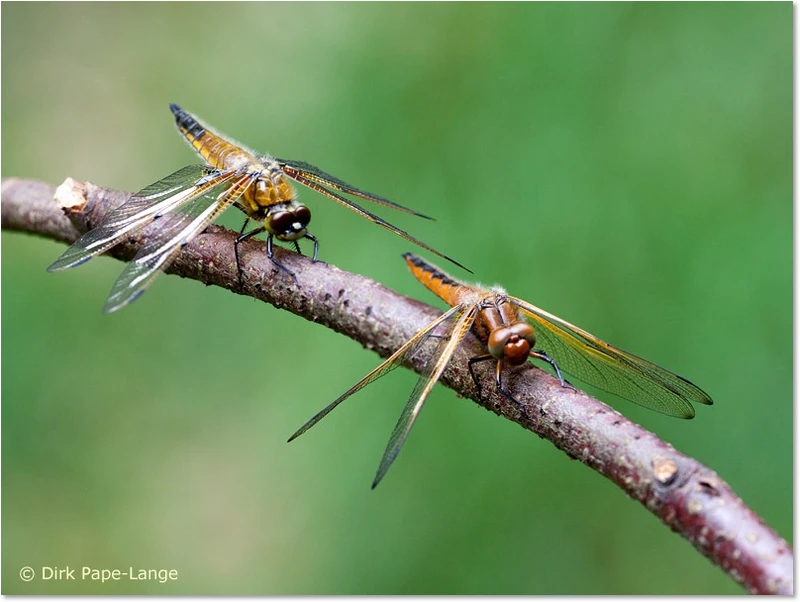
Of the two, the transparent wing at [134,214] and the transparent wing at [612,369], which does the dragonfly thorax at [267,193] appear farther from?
the transparent wing at [612,369]

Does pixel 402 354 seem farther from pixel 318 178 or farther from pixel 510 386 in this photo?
pixel 318 178

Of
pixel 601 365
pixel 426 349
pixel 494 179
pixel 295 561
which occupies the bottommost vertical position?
pixel 295 561

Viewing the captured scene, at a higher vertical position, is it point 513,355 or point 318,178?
point 318,178

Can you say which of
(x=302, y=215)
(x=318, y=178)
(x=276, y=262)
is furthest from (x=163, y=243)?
(x=318, y=178)

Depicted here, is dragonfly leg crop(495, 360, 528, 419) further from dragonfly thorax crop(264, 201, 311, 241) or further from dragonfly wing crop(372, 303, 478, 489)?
dragonfly thorax crop(264, 201, 311, 241)

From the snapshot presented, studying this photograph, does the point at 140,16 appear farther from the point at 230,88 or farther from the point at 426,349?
the point at 426,349

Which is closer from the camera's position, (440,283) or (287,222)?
(287,222)

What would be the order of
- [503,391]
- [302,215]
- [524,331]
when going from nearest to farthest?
[503,391], [524,331], [302,215]

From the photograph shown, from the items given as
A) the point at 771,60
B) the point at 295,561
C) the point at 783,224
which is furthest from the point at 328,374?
the point at 771,60

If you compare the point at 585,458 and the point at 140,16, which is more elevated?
the point at 140,16
